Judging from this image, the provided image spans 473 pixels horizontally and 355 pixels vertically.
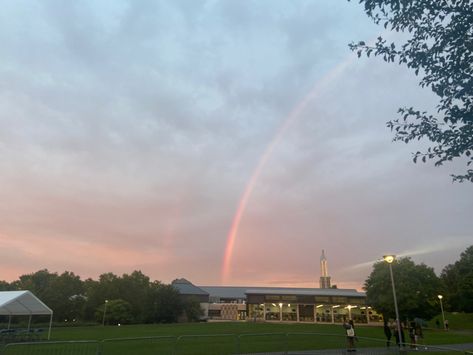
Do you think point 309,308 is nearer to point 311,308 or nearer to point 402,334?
point 311,308

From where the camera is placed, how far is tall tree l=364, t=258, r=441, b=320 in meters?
57.7

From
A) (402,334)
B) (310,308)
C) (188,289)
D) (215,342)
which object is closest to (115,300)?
(188,289)

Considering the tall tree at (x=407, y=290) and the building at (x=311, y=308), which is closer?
the tall tree at (x=407, y=290)

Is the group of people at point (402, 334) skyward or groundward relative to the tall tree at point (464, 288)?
groundward

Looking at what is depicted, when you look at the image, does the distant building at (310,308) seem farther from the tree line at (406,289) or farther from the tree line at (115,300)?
the tree line at (406,289)

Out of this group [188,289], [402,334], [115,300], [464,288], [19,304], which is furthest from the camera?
[188,289]

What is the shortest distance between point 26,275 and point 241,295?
223ft

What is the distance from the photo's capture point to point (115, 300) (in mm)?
77062

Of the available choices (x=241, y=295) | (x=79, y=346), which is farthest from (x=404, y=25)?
(x=241, y=295)

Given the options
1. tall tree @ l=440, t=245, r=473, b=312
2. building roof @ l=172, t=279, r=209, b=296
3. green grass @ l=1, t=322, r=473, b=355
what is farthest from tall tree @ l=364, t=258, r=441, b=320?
building roof @ l=172, t=279, r=209, b=296

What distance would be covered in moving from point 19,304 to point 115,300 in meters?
47.4

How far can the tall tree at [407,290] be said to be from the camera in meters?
57.7

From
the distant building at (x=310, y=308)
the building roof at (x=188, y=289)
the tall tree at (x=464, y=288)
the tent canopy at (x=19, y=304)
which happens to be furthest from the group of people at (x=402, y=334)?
the building roof at (x=188, y=289)

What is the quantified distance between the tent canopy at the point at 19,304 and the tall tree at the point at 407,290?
44.9m
